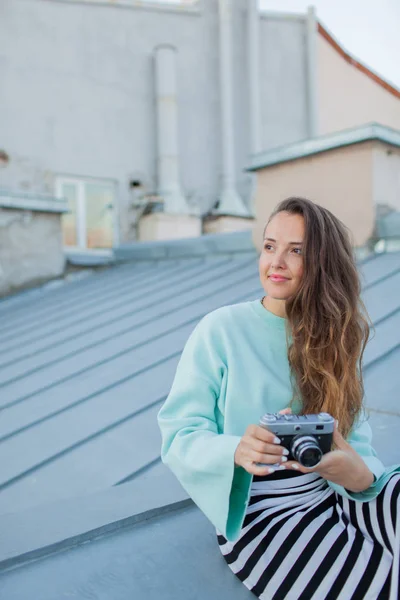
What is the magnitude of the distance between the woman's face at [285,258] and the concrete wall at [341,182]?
2126 mm

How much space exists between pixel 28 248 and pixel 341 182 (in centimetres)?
317

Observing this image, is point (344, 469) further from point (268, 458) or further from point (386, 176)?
point (386, 176)

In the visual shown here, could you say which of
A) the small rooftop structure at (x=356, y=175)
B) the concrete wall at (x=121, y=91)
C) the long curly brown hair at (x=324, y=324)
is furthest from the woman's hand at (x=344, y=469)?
the concrete wall at (x=121, y=91)

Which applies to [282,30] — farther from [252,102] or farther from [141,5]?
[141,5]

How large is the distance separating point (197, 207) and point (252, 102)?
236 centimetres

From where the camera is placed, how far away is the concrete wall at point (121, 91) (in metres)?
8.43

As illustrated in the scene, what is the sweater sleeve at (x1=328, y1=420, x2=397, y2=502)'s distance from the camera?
1.18 m

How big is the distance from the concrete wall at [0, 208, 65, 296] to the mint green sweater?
4.34 meters

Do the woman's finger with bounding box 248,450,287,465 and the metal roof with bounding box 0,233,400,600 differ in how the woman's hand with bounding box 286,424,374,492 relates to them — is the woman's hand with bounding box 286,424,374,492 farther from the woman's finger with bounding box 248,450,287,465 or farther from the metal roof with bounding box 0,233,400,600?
the metal roof with bounding box 0,233,400,600

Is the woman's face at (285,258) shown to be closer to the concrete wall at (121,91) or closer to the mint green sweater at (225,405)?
the mint green sweater at (225,405)

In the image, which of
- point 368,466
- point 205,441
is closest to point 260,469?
point 205,441

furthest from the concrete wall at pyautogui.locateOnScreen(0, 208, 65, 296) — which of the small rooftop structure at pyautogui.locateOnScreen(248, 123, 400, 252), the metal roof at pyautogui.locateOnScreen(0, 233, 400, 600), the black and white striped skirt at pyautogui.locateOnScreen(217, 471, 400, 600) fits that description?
the black and white striped skirt at pyautogui.locateOnScreen(217, 471, 400, 600)

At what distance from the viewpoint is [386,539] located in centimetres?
109

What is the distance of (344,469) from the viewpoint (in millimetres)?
1098
